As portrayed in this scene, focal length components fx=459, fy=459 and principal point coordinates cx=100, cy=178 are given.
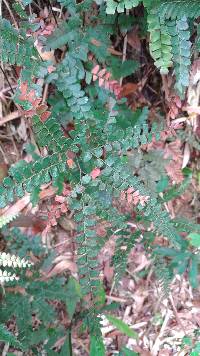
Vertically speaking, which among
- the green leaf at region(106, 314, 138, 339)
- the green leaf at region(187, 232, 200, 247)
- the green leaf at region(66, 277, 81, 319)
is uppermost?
the green leaf at region(187, 232, 200, 247)

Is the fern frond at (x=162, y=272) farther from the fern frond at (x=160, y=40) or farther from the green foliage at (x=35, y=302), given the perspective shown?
the fern frond at (x=160, y=40)

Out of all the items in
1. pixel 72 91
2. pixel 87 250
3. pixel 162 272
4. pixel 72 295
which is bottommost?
pixel 72 295

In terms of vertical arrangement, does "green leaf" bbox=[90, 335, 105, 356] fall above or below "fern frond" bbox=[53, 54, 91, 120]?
below

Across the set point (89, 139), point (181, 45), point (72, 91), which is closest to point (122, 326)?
point (89, 139)

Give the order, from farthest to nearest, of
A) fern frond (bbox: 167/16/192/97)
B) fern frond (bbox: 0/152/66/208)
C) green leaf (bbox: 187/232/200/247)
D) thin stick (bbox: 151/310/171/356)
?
1. thin stick (bbox: 151/310/171/356)
2. green leaf (bbox: 187/232/200/247)
3. fern frond (bbox: 167/16/192/97)
4. fern frond (bbox: 0/152/66/208)

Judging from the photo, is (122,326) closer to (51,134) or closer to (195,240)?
(195,240)

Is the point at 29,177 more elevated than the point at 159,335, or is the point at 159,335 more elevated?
the point at 29,177

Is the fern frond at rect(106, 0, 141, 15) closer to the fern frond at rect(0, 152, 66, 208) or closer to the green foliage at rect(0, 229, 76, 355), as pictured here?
the fern frond at rect(0, 152, 66, 208)

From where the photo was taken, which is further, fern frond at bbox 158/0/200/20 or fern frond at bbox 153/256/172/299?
fern frond at bbox 153/256/172/299

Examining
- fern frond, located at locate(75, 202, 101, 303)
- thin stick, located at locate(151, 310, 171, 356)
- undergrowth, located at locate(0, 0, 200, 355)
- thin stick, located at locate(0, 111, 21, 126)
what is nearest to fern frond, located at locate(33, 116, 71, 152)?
undergrowth, located at locate(0, 0, 200, 355)
